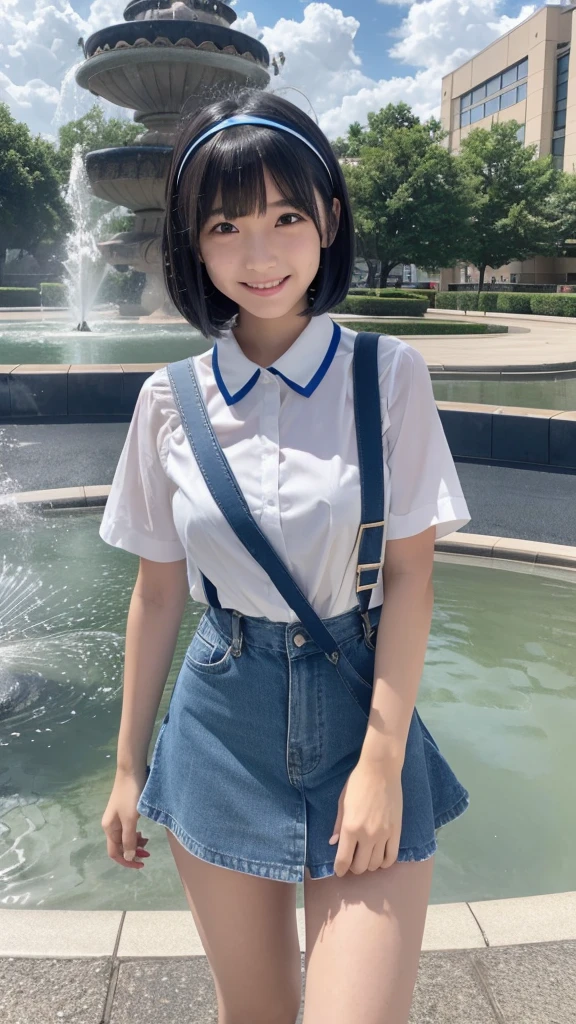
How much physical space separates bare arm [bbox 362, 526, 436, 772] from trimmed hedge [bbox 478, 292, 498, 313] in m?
44.9

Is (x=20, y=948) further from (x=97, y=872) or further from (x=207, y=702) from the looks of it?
(x=207, y=702)

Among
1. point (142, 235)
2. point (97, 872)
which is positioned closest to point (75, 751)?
point (97, 872)

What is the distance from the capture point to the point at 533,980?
228 cm

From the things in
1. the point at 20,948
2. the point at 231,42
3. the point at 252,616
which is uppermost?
the point at 231,42

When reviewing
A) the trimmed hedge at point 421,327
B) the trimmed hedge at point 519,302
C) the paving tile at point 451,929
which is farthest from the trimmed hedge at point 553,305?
the paving tile at point 451,929

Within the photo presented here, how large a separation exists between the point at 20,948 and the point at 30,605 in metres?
3.41

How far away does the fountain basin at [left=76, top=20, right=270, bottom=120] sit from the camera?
18281mm

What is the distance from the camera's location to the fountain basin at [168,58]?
60.0 feet

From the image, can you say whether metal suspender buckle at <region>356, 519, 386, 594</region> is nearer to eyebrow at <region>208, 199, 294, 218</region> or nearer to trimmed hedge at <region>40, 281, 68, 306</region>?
eyebrow at <region>208, 199, 294, 218</region>

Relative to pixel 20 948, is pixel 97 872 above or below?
below

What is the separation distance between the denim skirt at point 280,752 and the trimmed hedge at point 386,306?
3417 centimetres

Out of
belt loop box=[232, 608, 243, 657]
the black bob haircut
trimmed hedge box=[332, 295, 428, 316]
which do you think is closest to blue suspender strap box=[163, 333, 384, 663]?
belt loop box=[232, 608, 243, 657]

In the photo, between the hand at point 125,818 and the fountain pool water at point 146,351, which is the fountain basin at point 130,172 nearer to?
the fountain pool water at point 146,351

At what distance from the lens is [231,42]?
1855cm
